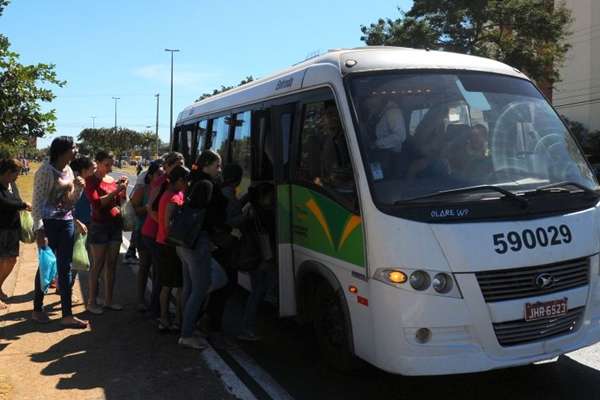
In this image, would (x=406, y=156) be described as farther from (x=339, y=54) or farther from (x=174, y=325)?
(x=174, y=325)

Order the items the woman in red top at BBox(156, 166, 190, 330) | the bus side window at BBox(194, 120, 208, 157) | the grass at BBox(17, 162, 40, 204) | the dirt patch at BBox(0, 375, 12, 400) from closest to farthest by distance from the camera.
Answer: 1. the dirt patch at BBox(0, 375, 12, 400)
2. the woman in red top at BBox(156, 166, 190, 330)
3. the bus side window at BBox(194, 120, 208, 157)
4. the grass at BBox(17, 162, 40, 204)

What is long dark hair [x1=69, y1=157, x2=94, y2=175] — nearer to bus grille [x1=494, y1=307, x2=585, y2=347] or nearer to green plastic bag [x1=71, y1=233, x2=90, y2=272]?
green plastic bag [x1=71, y1=233, x2=90, y2=272]

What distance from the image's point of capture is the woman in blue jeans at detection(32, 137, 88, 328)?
5.94m

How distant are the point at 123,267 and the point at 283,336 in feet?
15.4

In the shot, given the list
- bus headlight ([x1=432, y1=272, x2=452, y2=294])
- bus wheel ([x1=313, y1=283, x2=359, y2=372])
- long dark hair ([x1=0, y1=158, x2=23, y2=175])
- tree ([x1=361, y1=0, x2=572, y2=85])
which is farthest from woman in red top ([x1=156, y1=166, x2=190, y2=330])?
tree ([x1=361, y1=0, x2=572, y2=85])

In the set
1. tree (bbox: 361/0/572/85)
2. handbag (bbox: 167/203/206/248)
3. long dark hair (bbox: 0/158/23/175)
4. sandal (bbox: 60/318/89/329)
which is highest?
tree (bbox: 361/0/572/85)

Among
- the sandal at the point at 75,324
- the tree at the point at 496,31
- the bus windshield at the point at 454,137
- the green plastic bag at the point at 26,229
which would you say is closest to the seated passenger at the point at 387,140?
the bus windshield at the point at 454,137

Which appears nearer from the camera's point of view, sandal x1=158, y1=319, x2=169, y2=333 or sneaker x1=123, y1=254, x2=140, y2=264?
sandal x1=158, y1=319, x2=169, y2=333

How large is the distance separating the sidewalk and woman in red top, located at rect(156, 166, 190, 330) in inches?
11.0

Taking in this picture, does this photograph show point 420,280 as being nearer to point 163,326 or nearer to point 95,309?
point 163,326

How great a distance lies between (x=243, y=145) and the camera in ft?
23.0

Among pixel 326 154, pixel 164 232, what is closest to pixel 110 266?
pixel 164 232

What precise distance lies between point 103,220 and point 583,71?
49473 millimetres

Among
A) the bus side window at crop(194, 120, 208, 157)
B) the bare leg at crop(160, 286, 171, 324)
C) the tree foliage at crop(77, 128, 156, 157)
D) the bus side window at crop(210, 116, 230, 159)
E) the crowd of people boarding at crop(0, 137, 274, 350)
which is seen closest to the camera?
the crowd of people boarding at crop(0, 137, 274, 350)
